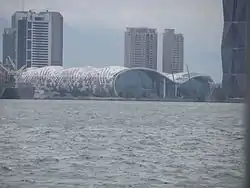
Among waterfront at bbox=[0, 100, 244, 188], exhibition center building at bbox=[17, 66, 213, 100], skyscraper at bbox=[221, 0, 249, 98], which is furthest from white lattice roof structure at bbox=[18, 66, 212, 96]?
skyscraper at bbox=[221, 0, 249, 98]

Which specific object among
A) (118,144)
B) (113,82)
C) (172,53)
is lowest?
(118,144)

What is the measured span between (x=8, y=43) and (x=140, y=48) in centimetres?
95

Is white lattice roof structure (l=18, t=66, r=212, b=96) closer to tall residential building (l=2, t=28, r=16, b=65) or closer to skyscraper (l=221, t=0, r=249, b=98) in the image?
tall residential building (l=2, t=28, r=16, b=65)

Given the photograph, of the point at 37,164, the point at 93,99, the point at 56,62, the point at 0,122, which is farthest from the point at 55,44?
the point at 0,122

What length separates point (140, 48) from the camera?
3.59m

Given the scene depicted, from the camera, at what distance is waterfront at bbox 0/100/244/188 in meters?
3.53

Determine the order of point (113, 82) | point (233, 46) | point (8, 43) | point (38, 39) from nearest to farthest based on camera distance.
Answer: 1. point (233, 46)
2. point (38, 39)
3. point (8, 43)
4. point (113, 82)

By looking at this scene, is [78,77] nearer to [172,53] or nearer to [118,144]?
[172,53]

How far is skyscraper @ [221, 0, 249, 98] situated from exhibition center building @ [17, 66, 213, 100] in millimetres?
332

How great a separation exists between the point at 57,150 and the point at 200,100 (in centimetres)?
126

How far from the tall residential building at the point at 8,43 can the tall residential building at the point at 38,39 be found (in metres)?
0.03

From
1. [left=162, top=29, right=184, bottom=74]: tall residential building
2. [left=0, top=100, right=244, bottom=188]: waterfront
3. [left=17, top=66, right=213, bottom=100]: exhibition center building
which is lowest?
[left=0, top=100, right=244, bottom=188]: waterfront

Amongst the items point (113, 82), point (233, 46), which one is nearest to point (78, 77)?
point (113, 82)

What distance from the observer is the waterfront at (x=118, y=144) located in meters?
3.53
